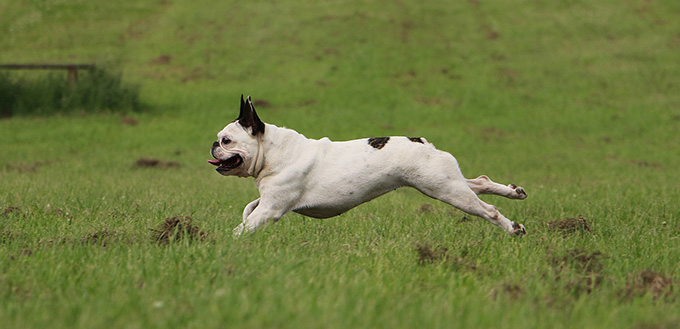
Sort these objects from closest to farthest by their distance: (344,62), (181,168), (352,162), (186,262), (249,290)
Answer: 1. (249,290)
2. (186,262)
3. (352,162)
4. (181,168)
5. (344,62)

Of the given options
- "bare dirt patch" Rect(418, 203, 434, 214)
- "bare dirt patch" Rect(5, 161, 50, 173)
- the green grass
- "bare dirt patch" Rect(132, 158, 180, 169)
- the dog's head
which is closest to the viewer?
the dog's head

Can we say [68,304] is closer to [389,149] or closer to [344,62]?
[389,149]

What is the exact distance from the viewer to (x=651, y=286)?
4523mm

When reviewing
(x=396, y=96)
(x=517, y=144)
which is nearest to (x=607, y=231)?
(x=517, y=144)

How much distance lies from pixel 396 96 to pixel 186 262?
2114 cm

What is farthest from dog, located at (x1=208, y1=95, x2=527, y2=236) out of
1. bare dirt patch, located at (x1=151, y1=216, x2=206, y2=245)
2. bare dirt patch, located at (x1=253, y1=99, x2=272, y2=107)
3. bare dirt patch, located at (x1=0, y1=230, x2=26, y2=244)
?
bare dirt patch, located at (x1=253, y1=99, x2=272, y2=107)

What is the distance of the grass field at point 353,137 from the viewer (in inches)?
157

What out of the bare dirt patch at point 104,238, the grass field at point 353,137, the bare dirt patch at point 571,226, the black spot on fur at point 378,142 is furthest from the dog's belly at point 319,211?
the bare dirt patch at point 571,226

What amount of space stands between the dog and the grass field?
1.14ft

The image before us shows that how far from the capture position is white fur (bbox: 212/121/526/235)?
21.0ft

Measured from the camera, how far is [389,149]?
650 cm

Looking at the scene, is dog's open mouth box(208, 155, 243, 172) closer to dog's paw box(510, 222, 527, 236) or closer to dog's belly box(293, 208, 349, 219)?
dog's belly box(293, 208, 349, 219)

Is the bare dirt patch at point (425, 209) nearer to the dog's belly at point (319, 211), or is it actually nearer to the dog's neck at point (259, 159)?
the dog's belly at point (319, 211)

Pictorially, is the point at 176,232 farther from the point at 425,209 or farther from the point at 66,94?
the point at 66,94
